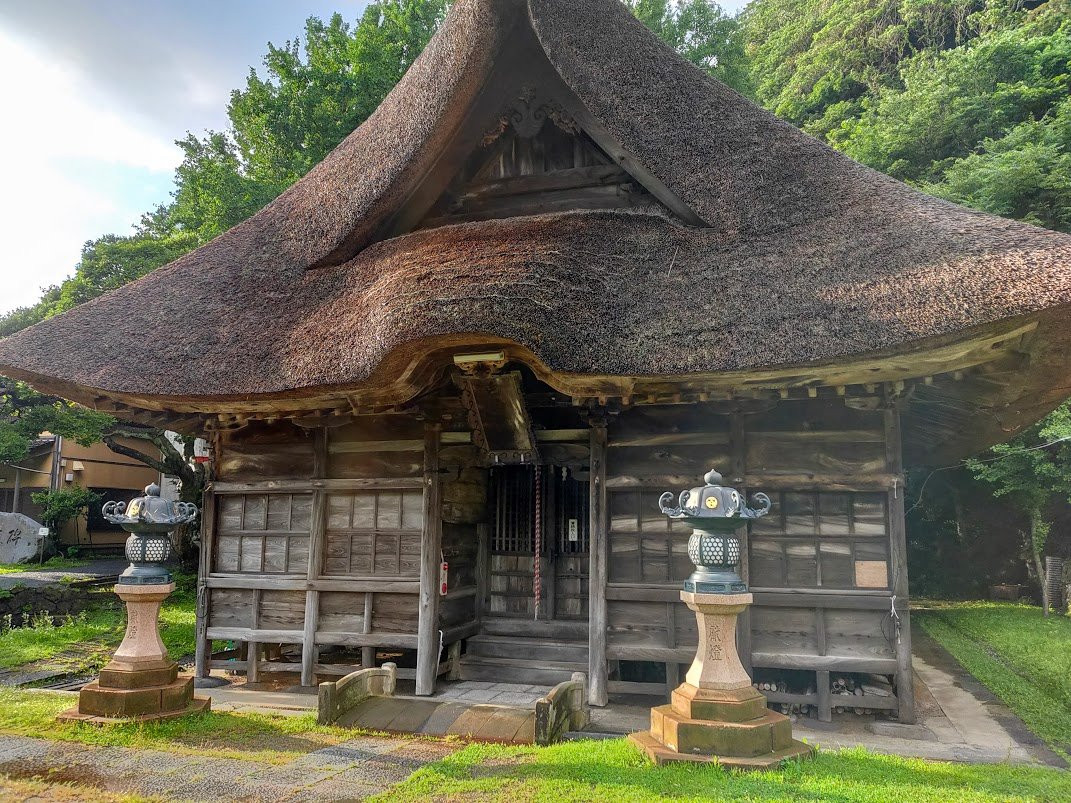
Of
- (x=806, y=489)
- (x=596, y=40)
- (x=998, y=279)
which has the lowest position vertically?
(x=806, y=489)

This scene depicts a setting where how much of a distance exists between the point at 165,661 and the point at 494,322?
4000 millimetres

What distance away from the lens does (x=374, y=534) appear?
7.25 m

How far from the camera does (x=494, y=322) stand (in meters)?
5.19

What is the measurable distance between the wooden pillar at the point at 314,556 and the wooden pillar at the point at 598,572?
10.0ft

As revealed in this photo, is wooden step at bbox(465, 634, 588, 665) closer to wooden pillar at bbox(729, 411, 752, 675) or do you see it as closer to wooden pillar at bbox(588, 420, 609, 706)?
wooden pillar at bbox(588, 420, 609, 706)

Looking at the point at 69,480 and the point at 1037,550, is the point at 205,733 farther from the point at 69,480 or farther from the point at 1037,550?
the point at 69,480

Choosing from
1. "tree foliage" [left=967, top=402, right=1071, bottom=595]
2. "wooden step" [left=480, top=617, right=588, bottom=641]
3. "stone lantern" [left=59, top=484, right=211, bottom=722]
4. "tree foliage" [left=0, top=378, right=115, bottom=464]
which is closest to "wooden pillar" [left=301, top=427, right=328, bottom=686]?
"stone lantern" [left=59, top=484, right=211, bottom=722]

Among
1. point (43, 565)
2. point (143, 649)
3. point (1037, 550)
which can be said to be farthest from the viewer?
point (43, 565)

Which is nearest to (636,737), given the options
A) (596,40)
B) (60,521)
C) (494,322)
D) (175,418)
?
(494,322)

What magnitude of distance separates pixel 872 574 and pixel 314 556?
5572 mm

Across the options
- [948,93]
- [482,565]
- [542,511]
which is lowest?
[482,565]

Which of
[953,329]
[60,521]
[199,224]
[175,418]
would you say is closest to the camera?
[953,329]

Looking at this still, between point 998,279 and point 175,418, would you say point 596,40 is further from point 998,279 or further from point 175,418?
point 175,418

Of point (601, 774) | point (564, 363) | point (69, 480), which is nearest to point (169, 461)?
point (69, 480)
